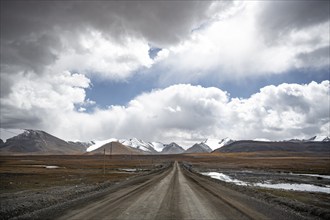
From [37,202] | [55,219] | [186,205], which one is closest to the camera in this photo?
[55,219]

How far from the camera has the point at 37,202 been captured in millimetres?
19906

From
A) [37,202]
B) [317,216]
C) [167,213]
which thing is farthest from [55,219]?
[317,216]

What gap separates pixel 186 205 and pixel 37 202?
9988 millimetres

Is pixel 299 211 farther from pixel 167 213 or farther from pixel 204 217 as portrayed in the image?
pixel 167 213

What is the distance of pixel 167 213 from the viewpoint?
1550 centimetres

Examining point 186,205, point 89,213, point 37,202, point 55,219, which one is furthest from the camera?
point 37,202

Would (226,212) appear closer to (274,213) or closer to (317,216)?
(274,213)

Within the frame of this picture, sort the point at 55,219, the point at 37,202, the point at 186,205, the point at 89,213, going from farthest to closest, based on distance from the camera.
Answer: the point at 37,202
the point at 186,205
the point at 89,213
the point at 55,219

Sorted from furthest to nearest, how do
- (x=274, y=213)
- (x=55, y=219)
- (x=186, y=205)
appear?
1. (x=186, y=205)
2. (x=274, y=213)
3. (x=55, y=219)

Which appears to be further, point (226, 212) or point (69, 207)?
point (69, 207)

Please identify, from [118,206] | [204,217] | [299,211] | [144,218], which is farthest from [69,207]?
[299,211]

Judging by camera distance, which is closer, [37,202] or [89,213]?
[89,213]

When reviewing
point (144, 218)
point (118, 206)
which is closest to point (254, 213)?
point (144, 218)

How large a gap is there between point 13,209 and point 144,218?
823cm
